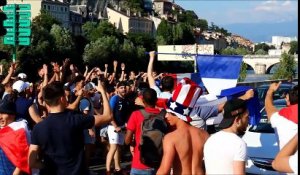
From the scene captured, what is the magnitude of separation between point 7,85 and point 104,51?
70469 millimetres

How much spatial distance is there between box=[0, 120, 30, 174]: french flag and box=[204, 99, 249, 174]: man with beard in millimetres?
1986

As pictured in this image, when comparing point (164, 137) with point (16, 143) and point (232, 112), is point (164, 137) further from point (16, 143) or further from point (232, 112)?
point (16, 143)

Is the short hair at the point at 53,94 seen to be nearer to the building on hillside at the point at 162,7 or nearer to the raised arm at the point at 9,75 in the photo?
the raised arm at the point at 9,75

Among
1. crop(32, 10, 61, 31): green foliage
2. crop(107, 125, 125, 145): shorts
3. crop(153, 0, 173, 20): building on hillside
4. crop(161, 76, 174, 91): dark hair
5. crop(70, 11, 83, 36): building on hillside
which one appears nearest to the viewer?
crop(161, 76, 174, 91): dark hair

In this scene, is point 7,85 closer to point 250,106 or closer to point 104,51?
point 250,106

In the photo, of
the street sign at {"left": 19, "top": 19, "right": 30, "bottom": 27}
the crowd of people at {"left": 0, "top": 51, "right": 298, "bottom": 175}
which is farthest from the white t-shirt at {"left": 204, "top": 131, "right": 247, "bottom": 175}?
the street sign at {"left": 19, "top": 19, "right": 30, "bottom": 27}

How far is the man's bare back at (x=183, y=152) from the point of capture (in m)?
5.19

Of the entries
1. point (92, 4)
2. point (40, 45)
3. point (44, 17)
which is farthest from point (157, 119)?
point (92, 4)

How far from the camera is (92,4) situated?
5896 inches

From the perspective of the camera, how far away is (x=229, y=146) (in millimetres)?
4777

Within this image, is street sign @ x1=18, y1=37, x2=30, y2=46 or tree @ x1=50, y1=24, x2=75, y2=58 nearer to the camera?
street sign @ x1=18, y1=37, x2=30, y2=46

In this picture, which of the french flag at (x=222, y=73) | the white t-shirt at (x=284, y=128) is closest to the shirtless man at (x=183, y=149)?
the white t-shirt at (x=284, y=128)

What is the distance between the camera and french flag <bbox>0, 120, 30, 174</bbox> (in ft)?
20.1

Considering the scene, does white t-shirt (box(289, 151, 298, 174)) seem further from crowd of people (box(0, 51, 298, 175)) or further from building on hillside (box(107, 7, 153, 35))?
building on hillside (box(107, 7, 153, 35))
